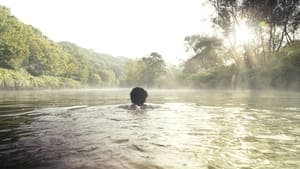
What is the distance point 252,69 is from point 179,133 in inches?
2108

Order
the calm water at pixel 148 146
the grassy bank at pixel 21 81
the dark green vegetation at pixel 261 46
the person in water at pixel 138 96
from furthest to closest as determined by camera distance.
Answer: the grassy bank at pixel 21 81, the dark green vegetation at pixel 261 46, the person in water at pixel 138 96, the calm water at pixel 148 146

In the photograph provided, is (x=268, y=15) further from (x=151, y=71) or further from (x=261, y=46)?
(x=151, y=71)

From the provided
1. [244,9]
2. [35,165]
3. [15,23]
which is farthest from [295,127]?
[15,23]

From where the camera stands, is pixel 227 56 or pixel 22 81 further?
pixel 22 81

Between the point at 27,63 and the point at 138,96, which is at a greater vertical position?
the point at 27,63

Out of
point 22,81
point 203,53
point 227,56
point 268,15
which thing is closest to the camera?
point 268,15

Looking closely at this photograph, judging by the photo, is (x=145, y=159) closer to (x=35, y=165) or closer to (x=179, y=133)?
(x=35, y=165)

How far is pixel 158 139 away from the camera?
8.14 metres

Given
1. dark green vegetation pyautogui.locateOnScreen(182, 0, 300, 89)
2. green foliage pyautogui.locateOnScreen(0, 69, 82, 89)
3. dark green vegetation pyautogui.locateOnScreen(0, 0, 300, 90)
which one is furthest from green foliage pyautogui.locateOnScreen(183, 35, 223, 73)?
green foliage pyautogui.locateOnScreen(0, 69, 82, 89)

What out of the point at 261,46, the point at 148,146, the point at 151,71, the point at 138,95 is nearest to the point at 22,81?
the point at 151,71

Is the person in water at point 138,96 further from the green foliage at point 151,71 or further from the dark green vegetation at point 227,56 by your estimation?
the green foliage at point 151,71

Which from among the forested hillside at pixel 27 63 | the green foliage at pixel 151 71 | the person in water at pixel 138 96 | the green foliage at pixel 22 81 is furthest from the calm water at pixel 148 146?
the green foliage at pixel 151 71

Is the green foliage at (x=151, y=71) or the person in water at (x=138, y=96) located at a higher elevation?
the green foliage at (x=151, y=71)

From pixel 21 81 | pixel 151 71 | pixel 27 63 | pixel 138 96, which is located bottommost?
pixel 138 96
